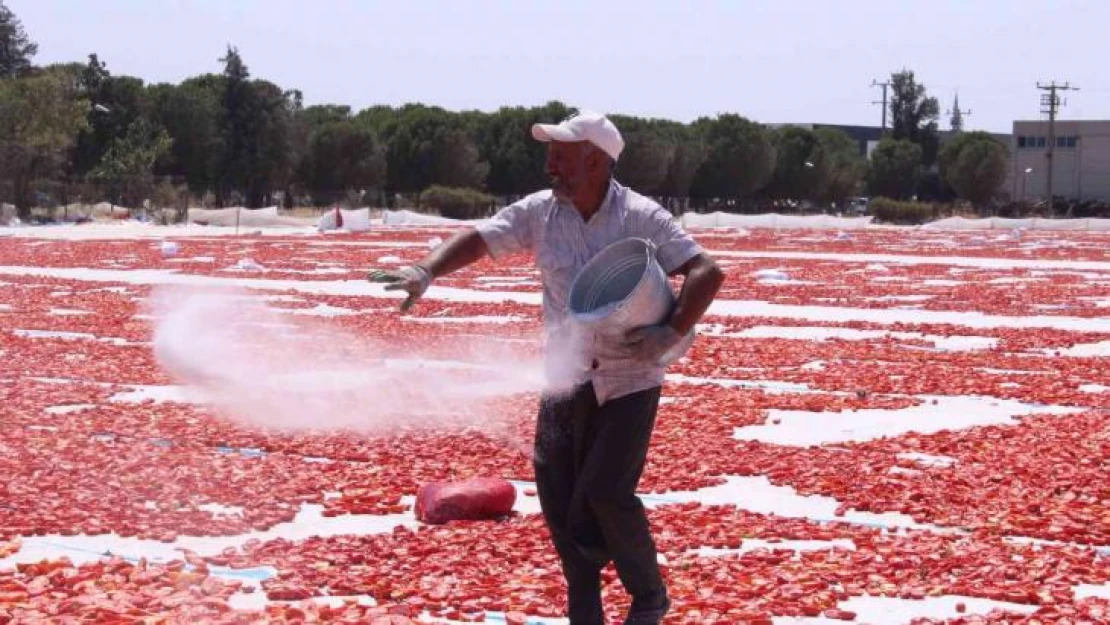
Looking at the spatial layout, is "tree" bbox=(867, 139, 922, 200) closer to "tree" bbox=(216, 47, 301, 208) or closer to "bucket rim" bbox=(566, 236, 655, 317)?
"tree" bbox=(216, 47, 301, 208)

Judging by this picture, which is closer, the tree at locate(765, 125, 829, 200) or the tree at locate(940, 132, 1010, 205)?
the tree at locate(940, 132, 1010, 205)

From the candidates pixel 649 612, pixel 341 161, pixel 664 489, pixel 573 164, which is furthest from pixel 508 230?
pixel 341 161

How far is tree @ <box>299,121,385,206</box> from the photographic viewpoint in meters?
94.5

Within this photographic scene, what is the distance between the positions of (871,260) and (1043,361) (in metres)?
25.9

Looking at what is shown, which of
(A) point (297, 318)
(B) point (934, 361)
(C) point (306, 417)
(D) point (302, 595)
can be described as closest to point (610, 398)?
(D) point (302, 595)

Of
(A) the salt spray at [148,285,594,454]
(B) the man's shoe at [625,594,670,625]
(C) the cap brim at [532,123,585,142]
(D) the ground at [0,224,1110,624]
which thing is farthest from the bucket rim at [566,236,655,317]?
(D) the ground at [0,224,1110,624]

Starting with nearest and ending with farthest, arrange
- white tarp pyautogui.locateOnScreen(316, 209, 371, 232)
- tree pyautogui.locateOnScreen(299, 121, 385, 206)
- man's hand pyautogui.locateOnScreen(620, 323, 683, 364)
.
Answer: man's hand pyautogui.locateOnScreen(620, 323, 683, 364), white tarp pyautogui.locateOnScreen(316, 209, 371, 232), tree pyautogui.locateOnScreen(299, 121, 385, 206)

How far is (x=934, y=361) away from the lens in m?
17.6

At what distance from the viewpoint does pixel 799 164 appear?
123m

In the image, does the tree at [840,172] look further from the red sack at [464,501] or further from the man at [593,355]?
the man at [593,355]

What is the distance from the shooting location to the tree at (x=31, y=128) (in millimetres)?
68250

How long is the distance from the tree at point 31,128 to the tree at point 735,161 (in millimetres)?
56236

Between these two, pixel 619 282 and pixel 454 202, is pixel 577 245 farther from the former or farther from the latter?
pixel 454 202

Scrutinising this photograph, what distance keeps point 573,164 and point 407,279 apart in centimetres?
77
